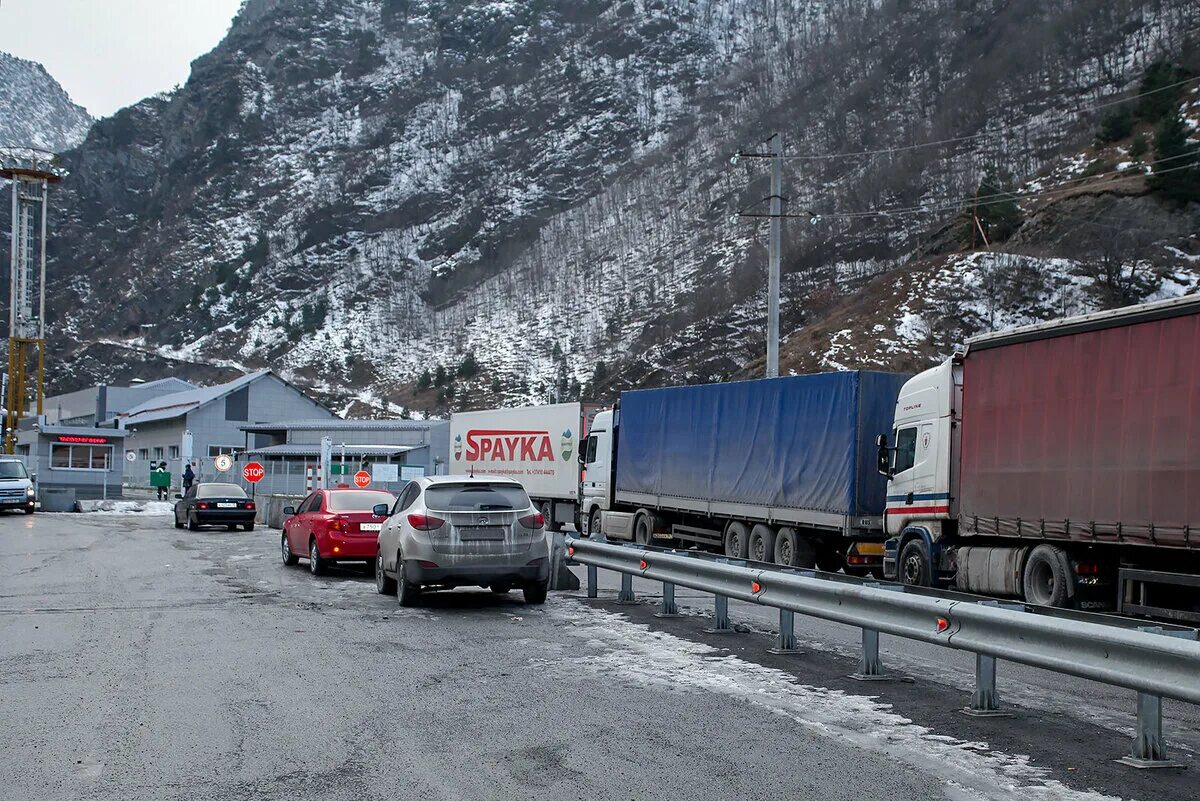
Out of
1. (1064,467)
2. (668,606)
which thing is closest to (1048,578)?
(1064,467)

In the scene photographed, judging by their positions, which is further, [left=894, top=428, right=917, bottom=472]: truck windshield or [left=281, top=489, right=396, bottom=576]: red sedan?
[left=281, top=489, right=396, bottom=576]: red sedan

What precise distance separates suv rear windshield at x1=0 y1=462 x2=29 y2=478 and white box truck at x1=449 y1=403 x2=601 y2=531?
50.2 ft

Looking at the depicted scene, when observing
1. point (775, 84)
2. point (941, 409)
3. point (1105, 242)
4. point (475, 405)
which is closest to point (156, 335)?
point (475, 405)

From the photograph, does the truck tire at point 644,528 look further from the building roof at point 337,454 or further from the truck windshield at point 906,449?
the building roof at point 337,454

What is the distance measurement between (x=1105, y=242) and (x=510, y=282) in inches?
4208

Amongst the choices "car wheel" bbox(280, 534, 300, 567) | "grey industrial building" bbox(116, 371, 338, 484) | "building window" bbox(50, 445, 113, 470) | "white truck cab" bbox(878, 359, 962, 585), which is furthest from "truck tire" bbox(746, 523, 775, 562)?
"grey industrial building" bbox(116, 371, 338, 484)

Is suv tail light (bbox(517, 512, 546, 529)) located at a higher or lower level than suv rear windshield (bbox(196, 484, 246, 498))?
higher

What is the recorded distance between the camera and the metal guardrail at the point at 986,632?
6066mm

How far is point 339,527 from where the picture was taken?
18.3 meters

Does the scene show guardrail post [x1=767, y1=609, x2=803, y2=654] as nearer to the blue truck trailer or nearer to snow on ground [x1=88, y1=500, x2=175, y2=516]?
the blue truck trailer

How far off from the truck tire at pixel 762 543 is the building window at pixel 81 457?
39236 millimetres

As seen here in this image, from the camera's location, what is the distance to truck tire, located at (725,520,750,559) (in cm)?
2141

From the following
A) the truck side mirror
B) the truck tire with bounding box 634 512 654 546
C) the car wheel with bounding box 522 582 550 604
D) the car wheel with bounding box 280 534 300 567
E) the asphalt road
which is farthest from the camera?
the truck tire with bounding box 634 512 654 546

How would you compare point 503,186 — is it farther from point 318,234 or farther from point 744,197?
point 744,197
